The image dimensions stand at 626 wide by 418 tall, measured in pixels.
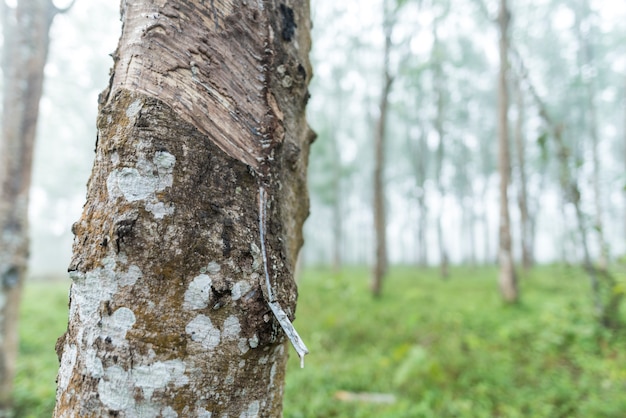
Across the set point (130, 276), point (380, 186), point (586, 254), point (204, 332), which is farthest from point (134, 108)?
point (380, 186)

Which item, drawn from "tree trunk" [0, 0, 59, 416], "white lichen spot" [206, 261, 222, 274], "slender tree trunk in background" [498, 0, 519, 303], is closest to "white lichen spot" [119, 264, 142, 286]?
"white lichen spot" [206, 261, 222, 274]

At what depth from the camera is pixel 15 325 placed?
3.11 meters

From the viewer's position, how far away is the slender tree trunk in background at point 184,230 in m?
0.62

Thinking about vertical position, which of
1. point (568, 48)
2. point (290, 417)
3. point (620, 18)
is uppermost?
point (568, 48)

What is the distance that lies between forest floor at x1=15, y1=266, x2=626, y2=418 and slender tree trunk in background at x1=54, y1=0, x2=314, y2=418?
3.29 meters

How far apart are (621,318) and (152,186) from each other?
22.1 feet

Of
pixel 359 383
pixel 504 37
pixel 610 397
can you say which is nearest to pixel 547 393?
pixel 610 397

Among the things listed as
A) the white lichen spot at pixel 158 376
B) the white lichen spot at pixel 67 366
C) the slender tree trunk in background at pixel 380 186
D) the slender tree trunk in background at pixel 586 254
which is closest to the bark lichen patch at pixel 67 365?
the white lichen spot at pixel 67 366

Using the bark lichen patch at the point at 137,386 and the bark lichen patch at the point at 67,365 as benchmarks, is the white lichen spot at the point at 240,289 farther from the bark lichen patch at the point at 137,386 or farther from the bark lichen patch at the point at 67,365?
the bark lichen patch at the point at 67,365

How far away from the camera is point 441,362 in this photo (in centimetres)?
472

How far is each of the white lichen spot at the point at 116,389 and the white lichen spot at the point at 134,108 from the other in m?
0.46

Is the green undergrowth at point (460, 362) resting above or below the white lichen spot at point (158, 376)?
below

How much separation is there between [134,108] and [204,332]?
0.45 m

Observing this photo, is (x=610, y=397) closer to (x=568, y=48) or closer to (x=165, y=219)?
(x=165, y=219)
